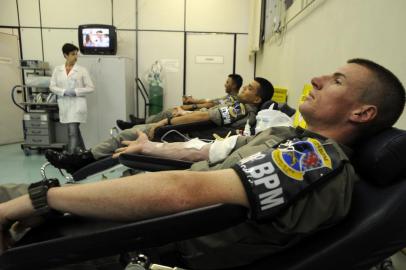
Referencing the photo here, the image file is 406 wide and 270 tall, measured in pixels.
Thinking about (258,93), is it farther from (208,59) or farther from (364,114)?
(208,59)

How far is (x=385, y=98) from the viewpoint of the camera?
80 centimetres

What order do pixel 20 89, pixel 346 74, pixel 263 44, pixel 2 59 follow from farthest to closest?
pixel 20 89
pixel 2 59
pixel 263 44
pixel 346 74

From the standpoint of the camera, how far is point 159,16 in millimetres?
4840

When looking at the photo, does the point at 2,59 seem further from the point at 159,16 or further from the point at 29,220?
the point at 29,220

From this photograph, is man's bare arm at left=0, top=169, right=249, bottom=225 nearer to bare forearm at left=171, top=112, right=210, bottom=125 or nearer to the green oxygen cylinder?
bare forearm at left=171, top=112, right=210, bottom=125

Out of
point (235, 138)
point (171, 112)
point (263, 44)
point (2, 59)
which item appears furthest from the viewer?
point (2, 59)

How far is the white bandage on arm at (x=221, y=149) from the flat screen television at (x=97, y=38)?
3.60m

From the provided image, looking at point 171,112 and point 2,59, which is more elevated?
point 2,59

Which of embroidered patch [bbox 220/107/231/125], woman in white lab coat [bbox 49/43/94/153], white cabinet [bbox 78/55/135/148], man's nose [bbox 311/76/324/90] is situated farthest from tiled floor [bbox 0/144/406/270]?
man's nose [bbox 311/76/324/90]

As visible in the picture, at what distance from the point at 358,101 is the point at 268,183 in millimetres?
431

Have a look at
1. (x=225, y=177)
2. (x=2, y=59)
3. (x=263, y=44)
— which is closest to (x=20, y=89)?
(x=2, y=59)

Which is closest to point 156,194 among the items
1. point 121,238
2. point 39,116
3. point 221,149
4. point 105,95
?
point 121,238

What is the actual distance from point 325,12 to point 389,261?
1.62 metres

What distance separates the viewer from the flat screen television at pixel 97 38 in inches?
167
